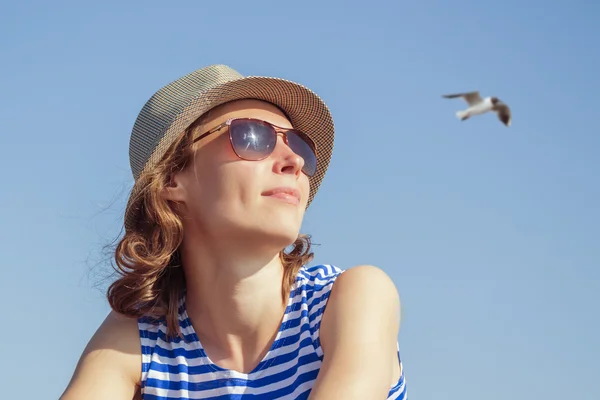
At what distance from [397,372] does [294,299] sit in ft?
2.65

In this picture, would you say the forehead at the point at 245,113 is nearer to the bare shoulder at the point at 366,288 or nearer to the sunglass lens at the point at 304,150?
the sunglass lens at the point at 304,150

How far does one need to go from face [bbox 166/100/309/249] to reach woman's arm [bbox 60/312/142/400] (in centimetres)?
77

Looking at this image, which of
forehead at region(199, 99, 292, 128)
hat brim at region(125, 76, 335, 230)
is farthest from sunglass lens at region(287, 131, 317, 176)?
hat brim at region(125, 76, 335, 230)

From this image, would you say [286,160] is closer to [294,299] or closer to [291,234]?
[291,234]

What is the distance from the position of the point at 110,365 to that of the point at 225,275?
2.93 feet

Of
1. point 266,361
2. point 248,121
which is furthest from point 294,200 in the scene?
point 266,361

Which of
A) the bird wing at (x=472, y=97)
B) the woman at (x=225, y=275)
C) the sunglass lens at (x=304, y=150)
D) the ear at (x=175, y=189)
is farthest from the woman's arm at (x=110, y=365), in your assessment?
the bird wing at (x=472, y=97)

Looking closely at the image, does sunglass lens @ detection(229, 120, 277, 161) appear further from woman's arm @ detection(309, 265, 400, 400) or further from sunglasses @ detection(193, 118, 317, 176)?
woman's arm @ detection(309, 265, 400, 400)

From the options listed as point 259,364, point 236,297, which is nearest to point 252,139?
point 236,297

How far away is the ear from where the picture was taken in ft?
18.0

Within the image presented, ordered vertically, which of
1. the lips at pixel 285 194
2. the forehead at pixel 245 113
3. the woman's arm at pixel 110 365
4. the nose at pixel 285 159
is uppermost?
the forehead at pixel 245 113

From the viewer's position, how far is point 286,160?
5.35 meters

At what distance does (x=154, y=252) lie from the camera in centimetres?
550

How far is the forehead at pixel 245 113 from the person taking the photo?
5.51m
